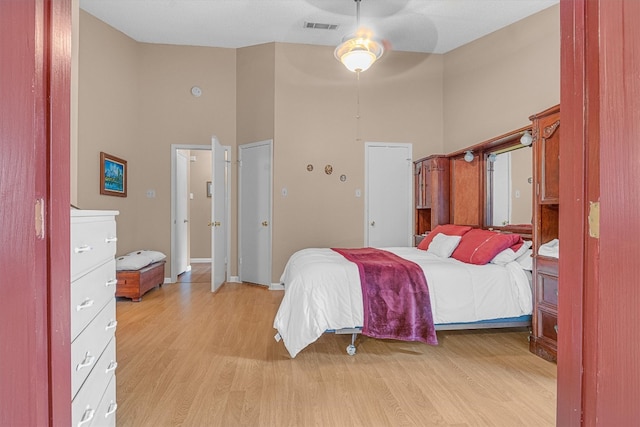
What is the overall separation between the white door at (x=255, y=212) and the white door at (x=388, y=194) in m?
1.48

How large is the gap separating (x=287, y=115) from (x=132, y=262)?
9.18 feet

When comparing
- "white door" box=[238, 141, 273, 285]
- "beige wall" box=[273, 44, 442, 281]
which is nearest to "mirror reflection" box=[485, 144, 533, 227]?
"beige wall" box=[273, 44, 442, 281]

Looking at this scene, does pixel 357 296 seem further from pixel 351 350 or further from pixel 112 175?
pixel 112 175

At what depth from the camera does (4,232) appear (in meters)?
0.56

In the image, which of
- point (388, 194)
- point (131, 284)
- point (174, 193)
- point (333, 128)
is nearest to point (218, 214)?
point (174, 193)

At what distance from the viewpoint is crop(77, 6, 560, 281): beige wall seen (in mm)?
4742

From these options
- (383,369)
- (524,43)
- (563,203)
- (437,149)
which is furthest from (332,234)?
(563,203)

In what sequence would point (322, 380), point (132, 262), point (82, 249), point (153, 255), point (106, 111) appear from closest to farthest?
1. point (82, 249)
2. point (322, 380)
3. point (132, 262)
4. point (106, 111)
5. point (153, 255)

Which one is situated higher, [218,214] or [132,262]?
[218,214]

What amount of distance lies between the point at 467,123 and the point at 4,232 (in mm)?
4984

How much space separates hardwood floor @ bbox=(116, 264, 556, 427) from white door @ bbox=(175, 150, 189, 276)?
2.35 m

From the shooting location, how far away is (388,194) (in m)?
5.16

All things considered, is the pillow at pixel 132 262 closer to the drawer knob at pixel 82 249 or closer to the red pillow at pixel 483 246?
the drawer knob at pixel 82 249

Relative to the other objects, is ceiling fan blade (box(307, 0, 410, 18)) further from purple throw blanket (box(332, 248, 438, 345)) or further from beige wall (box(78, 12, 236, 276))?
purple throw blanket (box(332, 248, 438, 345))
